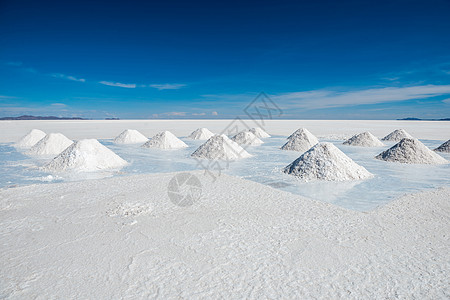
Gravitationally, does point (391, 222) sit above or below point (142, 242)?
above

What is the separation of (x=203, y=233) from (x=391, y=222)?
6.90ft

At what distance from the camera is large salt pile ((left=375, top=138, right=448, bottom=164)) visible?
7023 mm

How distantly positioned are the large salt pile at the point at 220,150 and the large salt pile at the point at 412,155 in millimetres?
Answer: 4039

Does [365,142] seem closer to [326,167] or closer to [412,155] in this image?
[412,155]

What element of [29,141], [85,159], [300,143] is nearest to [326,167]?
[300,143]

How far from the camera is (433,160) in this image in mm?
7004

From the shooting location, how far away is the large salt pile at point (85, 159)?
20.3ft

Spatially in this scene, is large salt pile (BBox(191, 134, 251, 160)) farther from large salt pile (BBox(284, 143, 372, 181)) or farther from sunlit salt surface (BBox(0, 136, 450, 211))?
large salt pile (BBox(284, 143, 372, 181))

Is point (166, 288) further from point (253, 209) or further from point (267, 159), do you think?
point (267, 159)

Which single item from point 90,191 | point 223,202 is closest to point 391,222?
point 223,202

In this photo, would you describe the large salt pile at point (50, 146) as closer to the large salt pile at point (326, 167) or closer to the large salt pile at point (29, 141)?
the large salt pile at point (29, 141)

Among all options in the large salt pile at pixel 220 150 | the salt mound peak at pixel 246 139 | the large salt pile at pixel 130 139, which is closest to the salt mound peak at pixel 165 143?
the large salt pile at pixel 130 139

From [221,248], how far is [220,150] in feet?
18.2

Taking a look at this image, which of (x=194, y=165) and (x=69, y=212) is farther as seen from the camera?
(x=194, y=165)
